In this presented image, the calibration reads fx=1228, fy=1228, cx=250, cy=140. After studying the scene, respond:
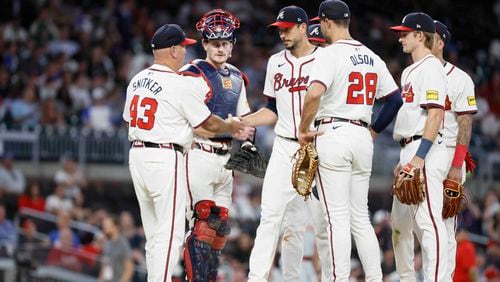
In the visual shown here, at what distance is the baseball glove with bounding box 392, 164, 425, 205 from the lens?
9.74 metres

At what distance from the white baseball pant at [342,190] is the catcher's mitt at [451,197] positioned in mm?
799

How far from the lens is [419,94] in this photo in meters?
10.0

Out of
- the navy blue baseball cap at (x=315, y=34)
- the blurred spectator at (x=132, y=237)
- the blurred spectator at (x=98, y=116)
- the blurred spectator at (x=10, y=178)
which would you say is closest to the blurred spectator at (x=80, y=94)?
the blurred spectator at (x=98, y=116)

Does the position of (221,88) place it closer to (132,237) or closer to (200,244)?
(200,244)

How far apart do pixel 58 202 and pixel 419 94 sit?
8.76 m

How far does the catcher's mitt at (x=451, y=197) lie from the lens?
1020 cm

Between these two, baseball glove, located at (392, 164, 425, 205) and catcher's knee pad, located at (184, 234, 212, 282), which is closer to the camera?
baseball glove, located at (392, 164, 425, 205)

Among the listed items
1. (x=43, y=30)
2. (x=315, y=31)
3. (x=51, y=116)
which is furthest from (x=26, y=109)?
(x=315, y=31)

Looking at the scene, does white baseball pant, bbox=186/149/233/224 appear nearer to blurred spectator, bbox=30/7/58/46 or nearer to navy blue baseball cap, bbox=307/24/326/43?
navy blue baseball cap, bbox=307/24/326/43

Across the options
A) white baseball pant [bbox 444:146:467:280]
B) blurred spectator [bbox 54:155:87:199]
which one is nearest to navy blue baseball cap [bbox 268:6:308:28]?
white baseball pant [bbox 444:146:467:280]

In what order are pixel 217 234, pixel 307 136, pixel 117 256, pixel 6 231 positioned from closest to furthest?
pixel 307 136, pixel 217 234, pixel 117 256, pixel 6 231

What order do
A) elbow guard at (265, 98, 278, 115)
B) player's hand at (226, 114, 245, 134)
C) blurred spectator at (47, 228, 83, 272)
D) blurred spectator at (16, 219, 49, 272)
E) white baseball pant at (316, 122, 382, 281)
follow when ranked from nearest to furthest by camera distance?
1. white baseball pant at (316, 122, 382, 281)
2. player's hand at (226, 114, 245, 134)
3. elbow guard at (265, 98, 278, 115)
4. blurred spectator at (16, 219, 49, 272)
5. blurred spectator at (47, 228, 83, 272)

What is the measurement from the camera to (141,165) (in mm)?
9828

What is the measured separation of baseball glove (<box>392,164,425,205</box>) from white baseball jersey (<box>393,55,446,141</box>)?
0.41 meters
